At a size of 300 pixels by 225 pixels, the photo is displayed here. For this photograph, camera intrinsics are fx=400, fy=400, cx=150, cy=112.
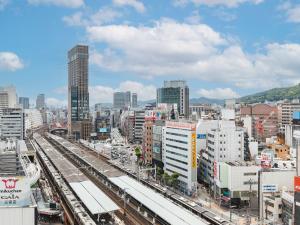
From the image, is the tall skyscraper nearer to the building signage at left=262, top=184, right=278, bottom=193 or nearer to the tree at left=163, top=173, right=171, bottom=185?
the tree at left=163, top=173, right=171, bottom=185

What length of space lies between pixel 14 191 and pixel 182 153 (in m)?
28.2

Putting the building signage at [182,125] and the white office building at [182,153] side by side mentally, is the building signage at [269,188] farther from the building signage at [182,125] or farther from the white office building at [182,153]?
the building signage at [182,125]

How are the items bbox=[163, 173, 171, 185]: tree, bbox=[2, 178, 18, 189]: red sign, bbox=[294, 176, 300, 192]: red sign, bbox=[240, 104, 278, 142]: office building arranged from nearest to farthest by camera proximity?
1. bbox=[2, 178, 18, 189]: red sign
2. bbox=[294, 176, 300, 192]: red sign
3. bbox=[163, 173, 171, 185]: tree
4. bbox=[240, 104, 278, 142]: office building

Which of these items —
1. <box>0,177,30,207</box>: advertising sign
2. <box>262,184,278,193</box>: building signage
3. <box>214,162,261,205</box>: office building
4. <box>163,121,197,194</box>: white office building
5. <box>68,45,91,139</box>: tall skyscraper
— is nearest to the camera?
<box>0,177,30,207</box>: advertising sign

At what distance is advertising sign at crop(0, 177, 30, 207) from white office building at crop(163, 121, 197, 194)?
26198mm

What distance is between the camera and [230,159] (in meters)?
47.6

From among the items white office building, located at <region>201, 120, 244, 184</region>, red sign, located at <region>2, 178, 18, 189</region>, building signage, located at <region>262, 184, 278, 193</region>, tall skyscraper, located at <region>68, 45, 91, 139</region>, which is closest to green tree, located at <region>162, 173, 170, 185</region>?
white office building, located at <region>201, 120, 244, 184</region>

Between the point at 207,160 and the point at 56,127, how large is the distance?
119754 mm

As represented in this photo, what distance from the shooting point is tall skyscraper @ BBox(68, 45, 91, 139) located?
433 ft

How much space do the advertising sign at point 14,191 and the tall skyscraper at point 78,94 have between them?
107065 mm

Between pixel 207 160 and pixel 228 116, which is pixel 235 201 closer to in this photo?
pixel 207 160

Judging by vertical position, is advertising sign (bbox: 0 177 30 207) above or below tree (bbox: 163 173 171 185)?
above

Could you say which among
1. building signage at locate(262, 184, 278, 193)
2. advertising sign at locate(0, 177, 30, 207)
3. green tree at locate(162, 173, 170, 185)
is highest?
advertising sign at locate(0, 177, 30, 207)

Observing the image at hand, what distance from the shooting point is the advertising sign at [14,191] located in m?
23.0
